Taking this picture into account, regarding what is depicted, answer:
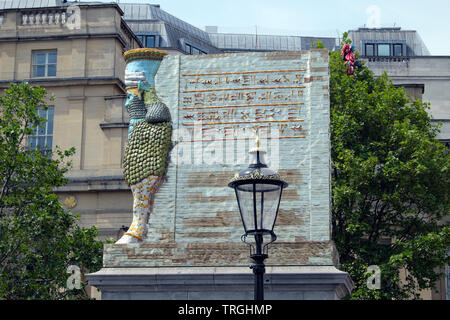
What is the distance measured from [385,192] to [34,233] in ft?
46.5

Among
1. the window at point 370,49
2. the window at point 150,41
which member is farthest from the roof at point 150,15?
the window at point 370,49

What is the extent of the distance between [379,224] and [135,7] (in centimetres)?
3933

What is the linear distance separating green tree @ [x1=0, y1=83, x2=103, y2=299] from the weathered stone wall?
23.1 feet

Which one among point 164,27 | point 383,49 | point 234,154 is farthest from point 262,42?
point 234,154

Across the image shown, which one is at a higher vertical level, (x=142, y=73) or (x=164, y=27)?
(x=164, y=27)

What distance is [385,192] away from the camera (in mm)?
35281

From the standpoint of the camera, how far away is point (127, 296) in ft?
77.7

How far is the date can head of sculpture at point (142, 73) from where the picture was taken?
25641mm

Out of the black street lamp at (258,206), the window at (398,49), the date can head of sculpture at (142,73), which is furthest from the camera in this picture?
the window at (398,49)

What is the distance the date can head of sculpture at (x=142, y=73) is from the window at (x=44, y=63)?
19.9 m

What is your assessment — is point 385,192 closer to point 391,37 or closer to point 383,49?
point 383,49

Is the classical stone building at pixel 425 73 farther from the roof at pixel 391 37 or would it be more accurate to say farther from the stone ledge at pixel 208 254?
the stone ledge at pixel 208 254
